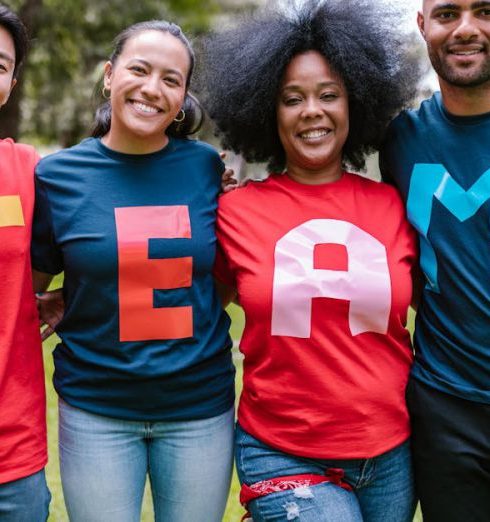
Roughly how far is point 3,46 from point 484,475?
214 cm

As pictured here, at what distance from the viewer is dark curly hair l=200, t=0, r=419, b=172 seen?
2840 mm

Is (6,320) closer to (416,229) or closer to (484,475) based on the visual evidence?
(416,229)

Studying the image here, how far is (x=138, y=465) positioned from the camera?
2.66 meters

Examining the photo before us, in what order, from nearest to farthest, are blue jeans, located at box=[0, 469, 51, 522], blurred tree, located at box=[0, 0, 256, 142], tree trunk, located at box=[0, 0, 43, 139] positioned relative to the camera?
blue jeans, located at box=[0, 469, 51, 522]
tree trunk, located at box=[0, 0, 43, 139]
blurred tree, located at box=[0, 0, 256, 142]

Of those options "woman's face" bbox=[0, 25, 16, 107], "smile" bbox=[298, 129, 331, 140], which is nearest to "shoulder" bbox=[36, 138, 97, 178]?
"woman's face" bbox=[0, 25, 16, 107]

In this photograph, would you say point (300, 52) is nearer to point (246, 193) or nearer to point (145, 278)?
point (246, 193)

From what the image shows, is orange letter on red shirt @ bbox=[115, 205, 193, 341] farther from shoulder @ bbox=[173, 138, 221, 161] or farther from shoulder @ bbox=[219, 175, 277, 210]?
shoulder @ bbox=[173, 138, 221, 161]

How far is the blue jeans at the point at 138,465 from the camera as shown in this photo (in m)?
2.60

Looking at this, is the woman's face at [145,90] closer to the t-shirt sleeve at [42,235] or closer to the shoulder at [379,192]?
the t-shirt sleeve at [42,235]

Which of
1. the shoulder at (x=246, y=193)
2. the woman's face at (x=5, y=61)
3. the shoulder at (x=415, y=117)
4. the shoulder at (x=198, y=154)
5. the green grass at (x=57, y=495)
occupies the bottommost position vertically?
the green grass at (x=57, y=495)

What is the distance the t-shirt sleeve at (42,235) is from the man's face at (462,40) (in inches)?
57.0

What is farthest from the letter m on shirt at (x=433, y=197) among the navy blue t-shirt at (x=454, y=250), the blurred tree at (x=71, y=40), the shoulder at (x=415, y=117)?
the blurred tree at (x=71, y=40)

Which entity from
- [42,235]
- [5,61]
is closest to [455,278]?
[42,235]

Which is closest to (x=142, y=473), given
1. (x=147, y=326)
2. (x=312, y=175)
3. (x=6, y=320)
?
(x=147, y=326)
